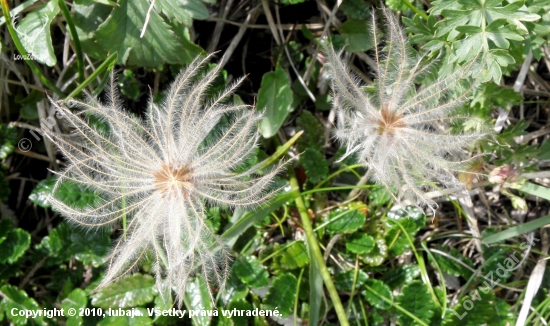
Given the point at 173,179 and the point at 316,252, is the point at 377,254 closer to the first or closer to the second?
the point at 316,252

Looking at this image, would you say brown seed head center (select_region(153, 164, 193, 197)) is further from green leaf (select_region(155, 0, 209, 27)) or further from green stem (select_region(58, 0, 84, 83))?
green stem (select_region(58, 0, 84, 83))

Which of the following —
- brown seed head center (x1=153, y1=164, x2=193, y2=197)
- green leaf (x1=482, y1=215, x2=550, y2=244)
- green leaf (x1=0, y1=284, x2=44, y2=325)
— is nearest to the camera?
brown seed head center (x1=153, y1=164, x2=193, y2=197)

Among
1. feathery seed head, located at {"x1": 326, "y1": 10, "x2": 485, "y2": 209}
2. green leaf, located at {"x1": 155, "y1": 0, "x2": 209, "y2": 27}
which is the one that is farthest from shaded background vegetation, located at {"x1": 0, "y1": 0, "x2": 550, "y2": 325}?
feathery seed head, located at {"x1": 326, "y1": 10, "x2": 485, "y2": 209}

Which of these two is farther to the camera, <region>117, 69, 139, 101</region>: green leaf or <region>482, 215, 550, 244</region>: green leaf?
<region>117, 69, 139, 101</region>: green leaf

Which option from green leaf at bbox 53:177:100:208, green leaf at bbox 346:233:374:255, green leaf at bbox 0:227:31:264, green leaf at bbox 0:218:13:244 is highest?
green leaf at bbox 53:177:100:208

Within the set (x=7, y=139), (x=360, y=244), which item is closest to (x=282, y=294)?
(x=360, y=244)

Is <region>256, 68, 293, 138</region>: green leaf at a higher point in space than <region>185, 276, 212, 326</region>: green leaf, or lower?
higher

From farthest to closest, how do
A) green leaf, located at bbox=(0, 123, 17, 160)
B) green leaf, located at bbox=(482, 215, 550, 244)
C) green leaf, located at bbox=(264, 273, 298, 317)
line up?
green leaf, located at bbox=(0, 123, 17, 160) < green leaf, located at bbox=(264, 273, 298, 317) < green leaf, located at bbox=(482, 215, 550, 244)

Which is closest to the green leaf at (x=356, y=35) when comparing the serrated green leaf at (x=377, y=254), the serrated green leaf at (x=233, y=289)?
the serrated green leaf at (x=377, y=254)
